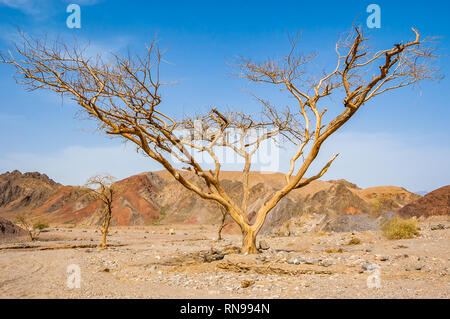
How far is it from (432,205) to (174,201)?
3529 cm

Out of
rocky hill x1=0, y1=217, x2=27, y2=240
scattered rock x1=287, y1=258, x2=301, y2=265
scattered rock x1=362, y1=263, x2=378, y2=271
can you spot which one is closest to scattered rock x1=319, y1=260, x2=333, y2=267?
scattered rock x1=287, y1=258, x2=301, y2=265

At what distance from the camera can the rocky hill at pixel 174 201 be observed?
33562mm

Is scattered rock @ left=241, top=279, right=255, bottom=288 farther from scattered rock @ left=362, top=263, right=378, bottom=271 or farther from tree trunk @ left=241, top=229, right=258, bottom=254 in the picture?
tree trunk @ left=241, top=229, right=258, bottom=254

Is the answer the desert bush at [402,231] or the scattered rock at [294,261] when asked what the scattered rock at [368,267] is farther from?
the desert bush at [402,231]

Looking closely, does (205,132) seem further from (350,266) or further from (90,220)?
(90,220)

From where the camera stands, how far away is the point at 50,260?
9594 millimetres

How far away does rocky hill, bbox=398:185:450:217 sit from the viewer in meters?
21.5

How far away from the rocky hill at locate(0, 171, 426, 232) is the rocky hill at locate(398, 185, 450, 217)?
6.48m

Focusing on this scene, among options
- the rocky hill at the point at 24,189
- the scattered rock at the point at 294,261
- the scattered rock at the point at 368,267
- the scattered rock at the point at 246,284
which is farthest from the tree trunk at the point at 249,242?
the rocky hill at the point at 24,189

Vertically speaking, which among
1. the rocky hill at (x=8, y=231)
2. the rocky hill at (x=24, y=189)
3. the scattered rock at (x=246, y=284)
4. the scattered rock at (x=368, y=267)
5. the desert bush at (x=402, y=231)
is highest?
the rocky hill at (x=24, y=189)

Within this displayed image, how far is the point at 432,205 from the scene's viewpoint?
22078 millimetres

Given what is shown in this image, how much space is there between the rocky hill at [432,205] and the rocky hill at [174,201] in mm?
6480
